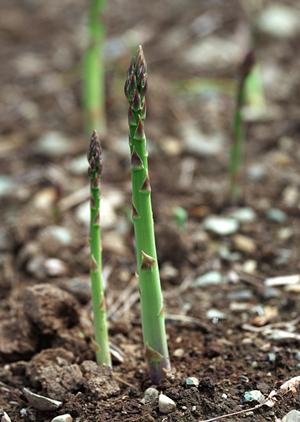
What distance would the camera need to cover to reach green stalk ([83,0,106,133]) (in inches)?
146

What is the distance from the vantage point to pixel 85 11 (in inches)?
213

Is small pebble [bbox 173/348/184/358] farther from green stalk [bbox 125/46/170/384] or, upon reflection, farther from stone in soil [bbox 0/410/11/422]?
stone in soil [bbox 0/410/11/422]

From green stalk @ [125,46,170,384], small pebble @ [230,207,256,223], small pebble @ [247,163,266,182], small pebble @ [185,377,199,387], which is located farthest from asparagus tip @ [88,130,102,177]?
small pebble @ [247,163,266,182]

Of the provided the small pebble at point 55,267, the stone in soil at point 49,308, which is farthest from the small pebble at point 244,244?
the stone in soil at point 49,308

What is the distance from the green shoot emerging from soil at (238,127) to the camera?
10.2 feet

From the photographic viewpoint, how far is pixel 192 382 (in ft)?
7.43

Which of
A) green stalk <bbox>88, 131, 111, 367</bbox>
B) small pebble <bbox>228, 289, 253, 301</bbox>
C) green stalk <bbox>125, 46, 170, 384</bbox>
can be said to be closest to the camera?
green stalk <bbox>125, 46, 170, 384</bbox>

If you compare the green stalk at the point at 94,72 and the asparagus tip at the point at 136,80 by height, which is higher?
the green stalk at the point at 94,72

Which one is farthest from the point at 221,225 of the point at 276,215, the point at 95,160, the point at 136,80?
the point at 136,80

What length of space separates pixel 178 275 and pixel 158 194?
0.61 m

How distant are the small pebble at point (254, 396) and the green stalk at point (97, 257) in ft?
1.38

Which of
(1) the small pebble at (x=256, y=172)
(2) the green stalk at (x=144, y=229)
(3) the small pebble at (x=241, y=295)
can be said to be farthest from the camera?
(1) the small pebble at (x=256, y=172)

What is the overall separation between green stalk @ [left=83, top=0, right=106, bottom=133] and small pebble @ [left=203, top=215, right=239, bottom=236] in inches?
36.6

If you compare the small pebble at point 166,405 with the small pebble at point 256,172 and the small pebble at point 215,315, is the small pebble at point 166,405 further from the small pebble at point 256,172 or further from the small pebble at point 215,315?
the small pebble at point 256,172
